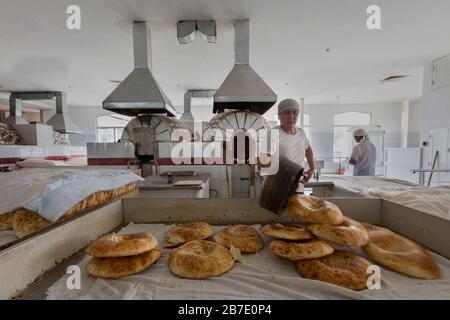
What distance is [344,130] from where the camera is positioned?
338 inches

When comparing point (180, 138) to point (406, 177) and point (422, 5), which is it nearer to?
point (422, 5)

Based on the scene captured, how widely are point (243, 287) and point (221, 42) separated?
3.18m

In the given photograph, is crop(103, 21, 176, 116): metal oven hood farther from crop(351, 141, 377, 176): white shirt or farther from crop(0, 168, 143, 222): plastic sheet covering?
crop(351, 141, 377, 176): white shirt

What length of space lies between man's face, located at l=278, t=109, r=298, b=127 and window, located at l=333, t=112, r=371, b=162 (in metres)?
7.46

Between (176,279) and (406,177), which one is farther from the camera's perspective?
(406,177)

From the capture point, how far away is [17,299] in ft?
2.23

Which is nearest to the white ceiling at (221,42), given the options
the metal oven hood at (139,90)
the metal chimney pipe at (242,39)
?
the metal chimney pipe at (242,39)

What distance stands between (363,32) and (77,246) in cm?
367

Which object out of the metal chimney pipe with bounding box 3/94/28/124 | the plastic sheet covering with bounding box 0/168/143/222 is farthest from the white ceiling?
the plastic sheet covering with bounding box 0/168/143/222

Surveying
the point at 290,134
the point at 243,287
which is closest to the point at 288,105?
the point at 290,134

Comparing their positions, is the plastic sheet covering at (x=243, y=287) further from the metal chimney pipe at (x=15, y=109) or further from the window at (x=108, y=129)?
the window at (x=108, y=129)
